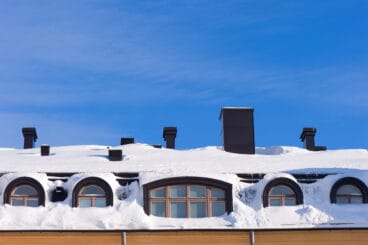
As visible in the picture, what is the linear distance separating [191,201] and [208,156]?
3689 mm

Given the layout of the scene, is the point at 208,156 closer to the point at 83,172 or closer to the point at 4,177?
the point at 83,172

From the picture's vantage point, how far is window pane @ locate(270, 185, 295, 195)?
3625 centimetres

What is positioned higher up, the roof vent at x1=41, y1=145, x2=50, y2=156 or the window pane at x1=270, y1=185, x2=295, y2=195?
the roof vent at x1=41, y1=145, x2=50, y2=156

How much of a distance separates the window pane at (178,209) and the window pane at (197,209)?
30 cm

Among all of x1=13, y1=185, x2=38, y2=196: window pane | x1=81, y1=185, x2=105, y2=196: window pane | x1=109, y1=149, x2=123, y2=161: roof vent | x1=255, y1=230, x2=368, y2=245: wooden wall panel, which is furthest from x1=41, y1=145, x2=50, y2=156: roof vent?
x1=255, y1=230, x2=368, y2=245: wooden wall panel

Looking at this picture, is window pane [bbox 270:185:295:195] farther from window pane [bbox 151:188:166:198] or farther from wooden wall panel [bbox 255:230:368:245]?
window pane [bbox 151:188:166:198]

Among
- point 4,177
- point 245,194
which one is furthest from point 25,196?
point 245,194

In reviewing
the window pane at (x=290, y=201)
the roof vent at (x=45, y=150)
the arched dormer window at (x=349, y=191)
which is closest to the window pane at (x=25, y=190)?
the roof vent at (x=45, y=150)

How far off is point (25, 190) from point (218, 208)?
8201 mm

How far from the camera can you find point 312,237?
1377 inches

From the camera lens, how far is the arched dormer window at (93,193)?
35688 millimetres

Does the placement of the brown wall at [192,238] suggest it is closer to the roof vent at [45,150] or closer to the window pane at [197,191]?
the window pane at [197,191]

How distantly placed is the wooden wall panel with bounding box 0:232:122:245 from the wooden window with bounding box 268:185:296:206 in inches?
264

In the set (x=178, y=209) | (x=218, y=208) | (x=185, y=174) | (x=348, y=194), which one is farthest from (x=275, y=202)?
(x=178, y=209)
